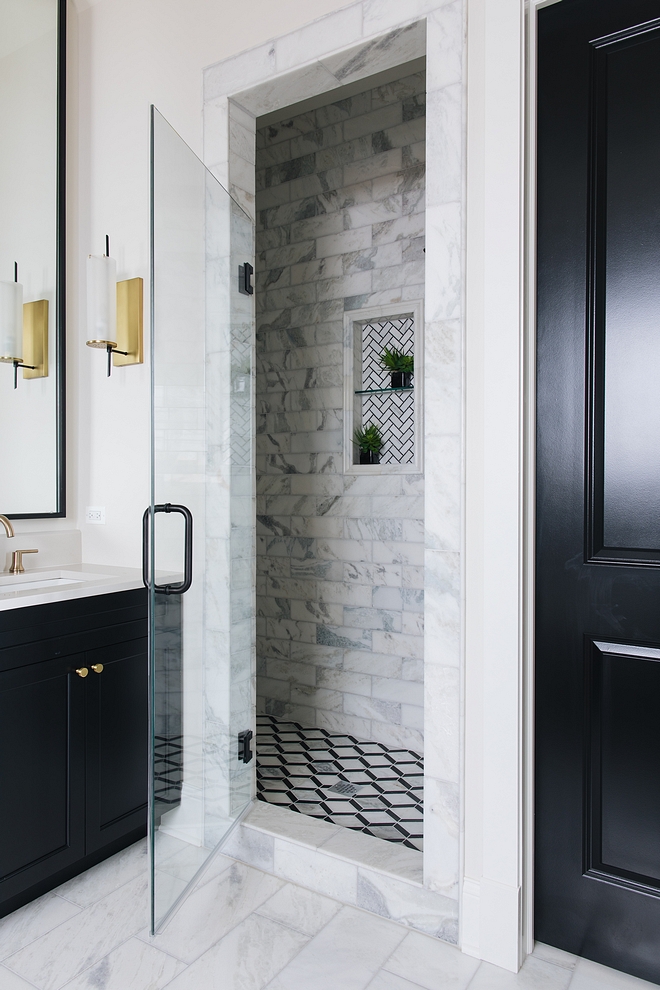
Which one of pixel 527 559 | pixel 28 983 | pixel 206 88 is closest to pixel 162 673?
pixel 28 983

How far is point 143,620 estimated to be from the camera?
227 centimetres

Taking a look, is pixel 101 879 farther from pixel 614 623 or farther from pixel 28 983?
pixel 614 623

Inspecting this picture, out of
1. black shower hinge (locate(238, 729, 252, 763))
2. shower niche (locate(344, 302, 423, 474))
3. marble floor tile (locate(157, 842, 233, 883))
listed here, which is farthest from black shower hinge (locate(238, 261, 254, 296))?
marble floor tile (locate(157, 842, 233, 883))

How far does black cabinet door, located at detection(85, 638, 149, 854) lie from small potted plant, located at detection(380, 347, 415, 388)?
1.63 metres

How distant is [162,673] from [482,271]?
4.47ft

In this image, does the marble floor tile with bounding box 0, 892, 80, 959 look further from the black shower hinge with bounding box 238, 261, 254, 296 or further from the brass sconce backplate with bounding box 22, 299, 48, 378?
the black shower hinge with bounding box 238, 261, 254, 296

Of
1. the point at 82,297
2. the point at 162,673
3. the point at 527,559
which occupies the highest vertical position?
the point at 82,297

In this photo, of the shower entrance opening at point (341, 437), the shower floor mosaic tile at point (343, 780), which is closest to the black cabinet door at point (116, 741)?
the shower floor mosaic tile at point (343, 780)

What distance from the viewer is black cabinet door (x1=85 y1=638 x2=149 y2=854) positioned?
2.06 meters

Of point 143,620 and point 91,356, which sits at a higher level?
point 91,356

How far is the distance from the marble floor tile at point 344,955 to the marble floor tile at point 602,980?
0.46m

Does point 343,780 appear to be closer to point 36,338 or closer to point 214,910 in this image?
point 214,910

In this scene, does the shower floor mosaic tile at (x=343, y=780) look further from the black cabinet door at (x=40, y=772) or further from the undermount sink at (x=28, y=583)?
the undermount sink at (x=28, y=583)

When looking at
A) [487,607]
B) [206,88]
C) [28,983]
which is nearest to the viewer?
[28,983]
